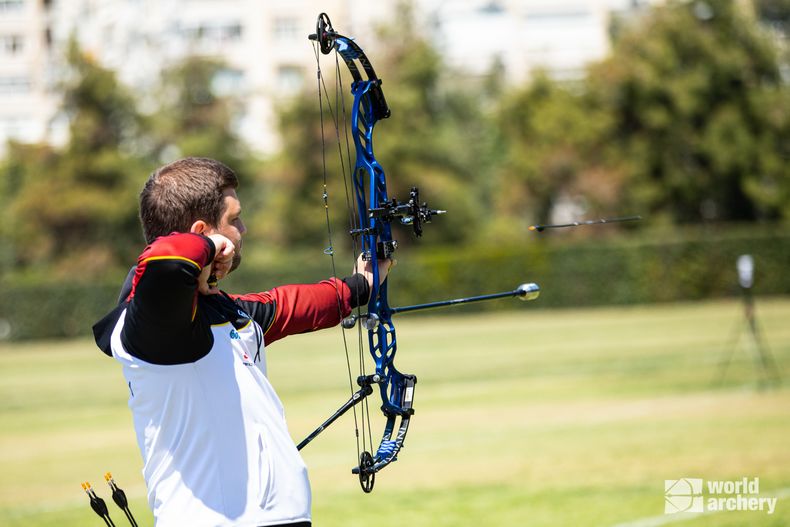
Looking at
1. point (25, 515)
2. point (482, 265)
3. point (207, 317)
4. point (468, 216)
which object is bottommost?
point (25, 515)

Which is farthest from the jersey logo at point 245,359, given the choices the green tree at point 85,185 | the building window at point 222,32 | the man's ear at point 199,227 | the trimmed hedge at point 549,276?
the building window at point 222,32

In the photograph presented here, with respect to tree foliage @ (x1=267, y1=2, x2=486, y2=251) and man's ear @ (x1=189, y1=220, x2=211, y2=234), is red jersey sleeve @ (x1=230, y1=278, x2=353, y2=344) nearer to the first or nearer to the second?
man's ear @ (x1=189, y1=220, x2=211, y2=234)

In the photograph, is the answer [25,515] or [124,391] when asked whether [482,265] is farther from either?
[25,515]

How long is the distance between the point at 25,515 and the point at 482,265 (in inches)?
1498

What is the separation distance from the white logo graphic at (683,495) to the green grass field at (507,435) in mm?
101

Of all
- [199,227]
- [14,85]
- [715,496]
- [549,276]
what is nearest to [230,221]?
[199,227]

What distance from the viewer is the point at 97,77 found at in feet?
192

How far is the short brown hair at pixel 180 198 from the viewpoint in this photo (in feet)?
11.0

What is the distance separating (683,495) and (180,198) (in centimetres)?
715

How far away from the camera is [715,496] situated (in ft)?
30.2

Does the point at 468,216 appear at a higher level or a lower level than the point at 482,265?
higher

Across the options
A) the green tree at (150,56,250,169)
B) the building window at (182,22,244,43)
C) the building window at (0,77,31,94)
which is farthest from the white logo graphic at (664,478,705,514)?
the building window at (0,77,31,94)

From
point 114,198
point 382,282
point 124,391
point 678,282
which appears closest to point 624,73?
point 678,282

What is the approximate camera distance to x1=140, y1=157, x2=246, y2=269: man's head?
3.36m
